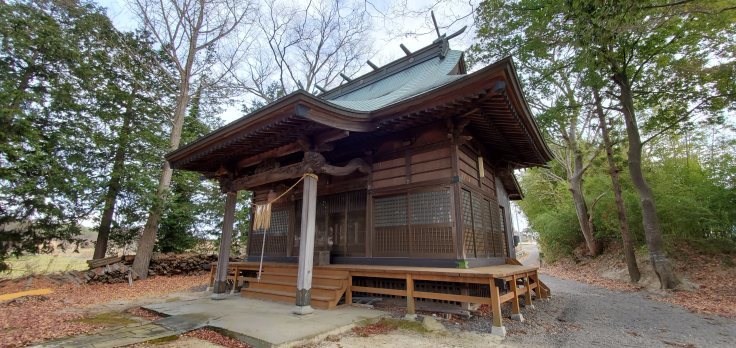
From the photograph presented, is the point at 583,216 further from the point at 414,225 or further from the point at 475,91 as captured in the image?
the point at 475,91

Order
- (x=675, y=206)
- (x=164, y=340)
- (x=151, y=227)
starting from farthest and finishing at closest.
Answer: (x=151, y=227) → (x=675, y=206) → (x=164, y=340)

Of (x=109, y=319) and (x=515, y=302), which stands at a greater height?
(x=515, y=302)

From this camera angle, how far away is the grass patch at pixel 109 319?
4.77 m

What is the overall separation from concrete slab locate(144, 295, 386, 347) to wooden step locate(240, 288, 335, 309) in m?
0.18

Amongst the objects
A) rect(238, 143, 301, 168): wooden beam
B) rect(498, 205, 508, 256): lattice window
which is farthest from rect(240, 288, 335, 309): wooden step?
rect(498, 205, 508, 256): lattice window

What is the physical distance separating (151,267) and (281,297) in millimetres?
8162

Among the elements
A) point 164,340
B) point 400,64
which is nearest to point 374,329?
point 164,340

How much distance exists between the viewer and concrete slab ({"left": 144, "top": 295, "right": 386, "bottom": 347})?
143 inches

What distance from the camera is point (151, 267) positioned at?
36.6ft

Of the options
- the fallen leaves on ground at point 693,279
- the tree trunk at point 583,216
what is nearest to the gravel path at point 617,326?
the fallen leaves on ground at point 693,279

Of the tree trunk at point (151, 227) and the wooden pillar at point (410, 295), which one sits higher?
the tree trunk at point (151, 227)

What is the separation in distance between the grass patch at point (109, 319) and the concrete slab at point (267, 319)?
402mm

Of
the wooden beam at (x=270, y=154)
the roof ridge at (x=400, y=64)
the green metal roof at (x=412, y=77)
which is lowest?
the wooden beam at (x=270, y=154)

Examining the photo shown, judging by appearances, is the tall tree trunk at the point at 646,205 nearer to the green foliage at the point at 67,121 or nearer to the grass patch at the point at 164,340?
the grass patch at the point at 164,340
